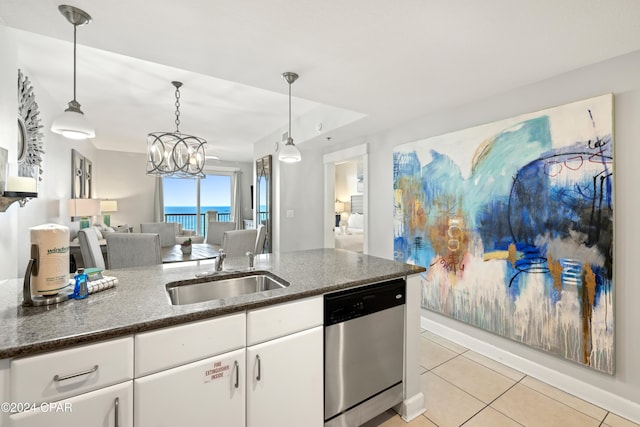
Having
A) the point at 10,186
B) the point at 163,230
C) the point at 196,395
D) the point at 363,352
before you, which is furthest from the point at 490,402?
the point at 163,230

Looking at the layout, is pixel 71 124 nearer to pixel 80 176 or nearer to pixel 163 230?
pixel 163 230

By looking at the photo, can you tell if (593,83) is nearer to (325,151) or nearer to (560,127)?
(560,127)

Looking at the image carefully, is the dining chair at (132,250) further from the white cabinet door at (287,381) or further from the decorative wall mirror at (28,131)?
the white cabinet door at (287,381)

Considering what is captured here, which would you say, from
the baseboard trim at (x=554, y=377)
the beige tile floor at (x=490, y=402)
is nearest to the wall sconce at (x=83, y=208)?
the beige tile floor at (x=490, y=402)

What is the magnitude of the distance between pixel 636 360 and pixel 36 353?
10.0 feet

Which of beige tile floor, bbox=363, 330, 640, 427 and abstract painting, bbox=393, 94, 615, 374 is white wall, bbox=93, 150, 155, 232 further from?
beige tile floor, bbox=363, 330, 640, 427

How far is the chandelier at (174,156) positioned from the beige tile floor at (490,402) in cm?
309

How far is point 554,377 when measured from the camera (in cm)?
211

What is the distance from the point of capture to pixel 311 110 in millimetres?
3824

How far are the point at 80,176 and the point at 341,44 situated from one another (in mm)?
5090

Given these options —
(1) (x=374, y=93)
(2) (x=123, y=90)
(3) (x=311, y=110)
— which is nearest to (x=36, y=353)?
(1) (x=374, y=93)

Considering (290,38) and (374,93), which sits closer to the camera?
(290,38)

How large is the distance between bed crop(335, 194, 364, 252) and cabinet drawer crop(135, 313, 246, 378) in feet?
12.8

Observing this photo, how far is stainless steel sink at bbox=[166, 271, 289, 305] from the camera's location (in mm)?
1588
